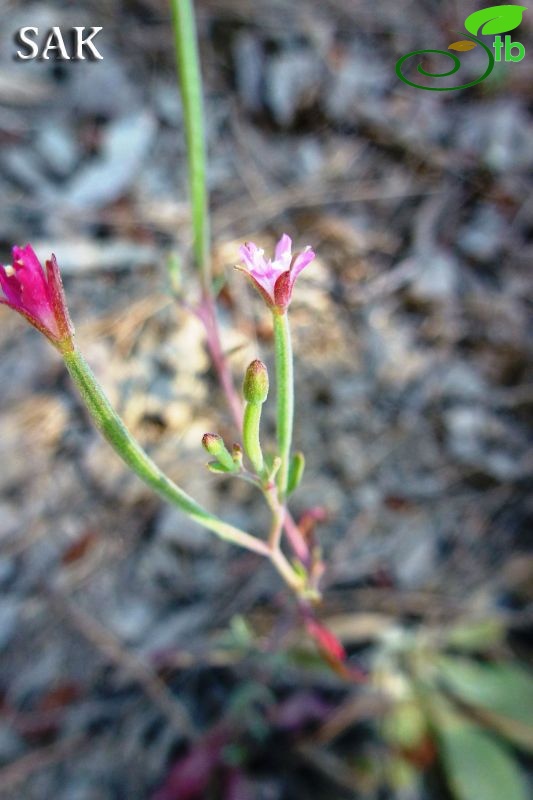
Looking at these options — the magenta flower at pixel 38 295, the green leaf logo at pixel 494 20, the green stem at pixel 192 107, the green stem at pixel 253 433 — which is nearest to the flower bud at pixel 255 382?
the green stem at pixel 253 433

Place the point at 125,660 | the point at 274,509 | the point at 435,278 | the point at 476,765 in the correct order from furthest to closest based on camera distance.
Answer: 1. the point at 435,278
2. the point at 125,660
3. the point at 476,765
4. the point at 274,509

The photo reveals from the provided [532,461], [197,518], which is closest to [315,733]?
[532,461]

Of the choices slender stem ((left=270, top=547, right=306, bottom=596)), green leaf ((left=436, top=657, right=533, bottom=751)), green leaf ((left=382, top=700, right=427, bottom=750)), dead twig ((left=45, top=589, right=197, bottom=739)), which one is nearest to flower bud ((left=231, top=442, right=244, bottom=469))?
slender stem ((left=270, top=547, right=306, bottom=596))

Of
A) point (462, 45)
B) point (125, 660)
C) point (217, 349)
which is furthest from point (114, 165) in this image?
point (125, 660)

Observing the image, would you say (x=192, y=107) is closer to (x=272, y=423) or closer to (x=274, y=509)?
(x=274, y=509)

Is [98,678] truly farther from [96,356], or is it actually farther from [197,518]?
[197,518]

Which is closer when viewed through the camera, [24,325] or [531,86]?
[24,325]
